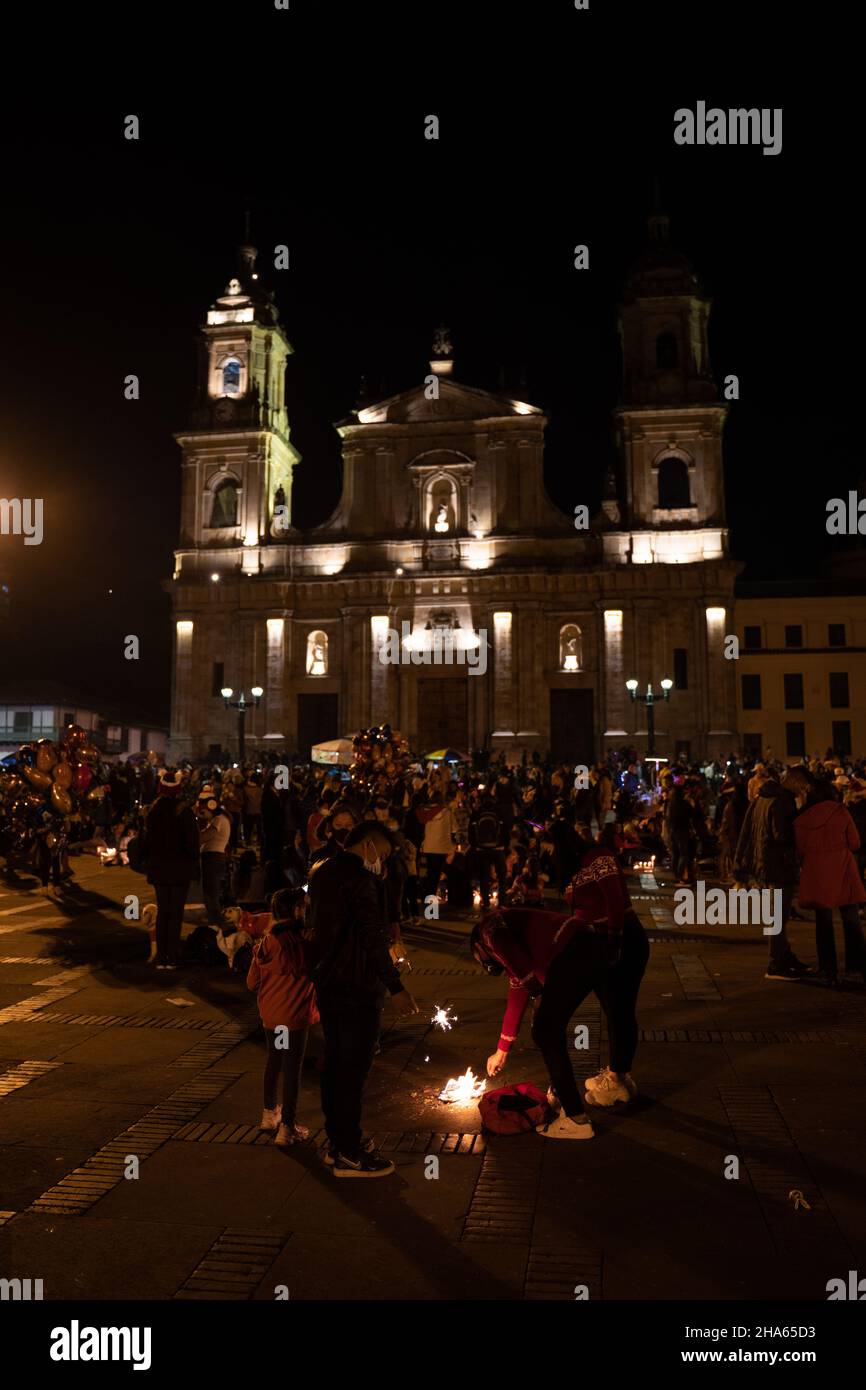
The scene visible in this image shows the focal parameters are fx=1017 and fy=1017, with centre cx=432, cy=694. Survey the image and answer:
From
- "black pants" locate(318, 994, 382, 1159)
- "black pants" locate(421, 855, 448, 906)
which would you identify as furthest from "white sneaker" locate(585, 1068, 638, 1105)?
"black pants" locate(421, 855, 448, 906)

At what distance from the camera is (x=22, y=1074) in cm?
682

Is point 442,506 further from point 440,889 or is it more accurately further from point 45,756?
point 440,889

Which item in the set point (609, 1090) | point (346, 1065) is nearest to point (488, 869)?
point (609, 1090)

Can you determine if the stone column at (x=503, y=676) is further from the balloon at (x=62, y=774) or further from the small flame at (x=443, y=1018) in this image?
the small flame at (x=443, y=1018)

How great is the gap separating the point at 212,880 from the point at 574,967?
7.56m

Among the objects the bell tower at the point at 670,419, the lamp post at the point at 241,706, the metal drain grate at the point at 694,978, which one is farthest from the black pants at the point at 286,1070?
the bell tower at the point at 670,419

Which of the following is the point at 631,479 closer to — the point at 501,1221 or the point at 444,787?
the point at 444,787

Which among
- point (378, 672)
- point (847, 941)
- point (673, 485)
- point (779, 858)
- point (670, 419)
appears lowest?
point (847, 941)

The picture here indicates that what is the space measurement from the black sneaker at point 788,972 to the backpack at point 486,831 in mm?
4927

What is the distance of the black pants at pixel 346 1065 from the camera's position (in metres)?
5.25

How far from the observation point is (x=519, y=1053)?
7461 mm

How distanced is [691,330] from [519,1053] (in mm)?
47841

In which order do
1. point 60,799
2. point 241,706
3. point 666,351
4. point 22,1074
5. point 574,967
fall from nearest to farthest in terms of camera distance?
point 574,967
point 22,1074
point 60,799
point 241,706
point 666,351

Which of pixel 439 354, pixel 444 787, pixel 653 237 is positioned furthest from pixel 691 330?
pixel 444 787
